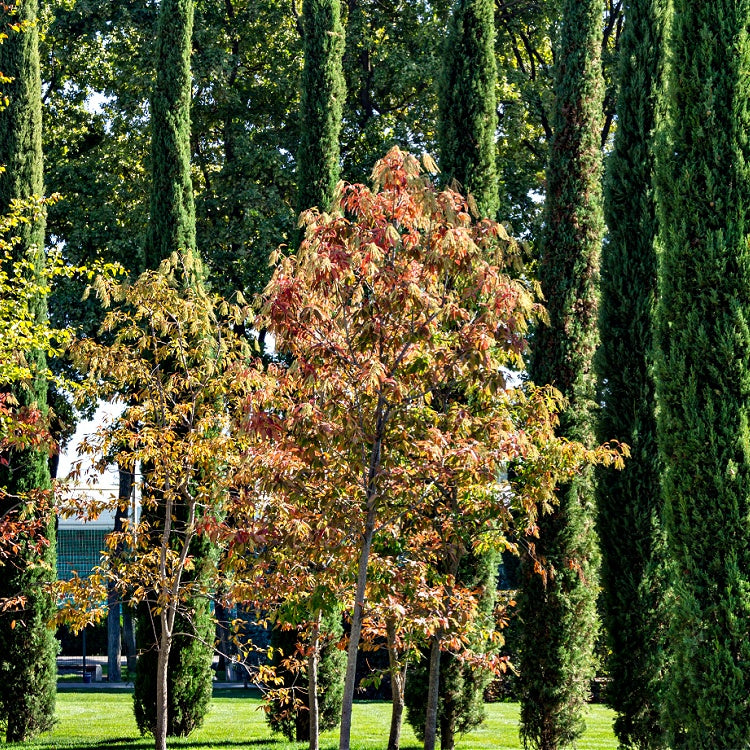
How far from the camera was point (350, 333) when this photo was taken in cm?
634

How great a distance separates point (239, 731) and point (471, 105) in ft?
29.6

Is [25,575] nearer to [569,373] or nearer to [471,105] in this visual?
[569,373]

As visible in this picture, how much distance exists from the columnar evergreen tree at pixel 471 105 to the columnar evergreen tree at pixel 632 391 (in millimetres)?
1654

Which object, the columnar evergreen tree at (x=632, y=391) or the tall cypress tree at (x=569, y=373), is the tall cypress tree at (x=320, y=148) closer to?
the tall cypress tree at (x=569, y=373)

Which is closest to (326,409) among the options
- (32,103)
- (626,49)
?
(626,49)

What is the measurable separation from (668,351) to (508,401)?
1344mm

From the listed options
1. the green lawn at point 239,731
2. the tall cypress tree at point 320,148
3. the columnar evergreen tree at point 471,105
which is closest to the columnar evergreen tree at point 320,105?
the tall cypress tree at point 320,148

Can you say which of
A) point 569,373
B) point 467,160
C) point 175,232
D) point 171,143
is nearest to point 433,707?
point 569,373

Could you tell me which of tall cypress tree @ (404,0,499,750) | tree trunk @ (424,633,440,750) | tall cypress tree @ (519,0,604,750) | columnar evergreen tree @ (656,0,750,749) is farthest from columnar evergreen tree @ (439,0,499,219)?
tree trunk @ (424,633,440,750)

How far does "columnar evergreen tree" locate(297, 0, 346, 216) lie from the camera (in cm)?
1309

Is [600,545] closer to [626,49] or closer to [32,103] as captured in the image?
[626,49]

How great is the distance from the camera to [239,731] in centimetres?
1296

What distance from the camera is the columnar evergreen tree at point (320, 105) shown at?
515 inches

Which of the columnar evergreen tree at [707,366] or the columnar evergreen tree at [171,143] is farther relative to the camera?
the columnar evergreen tree at [171,143]
